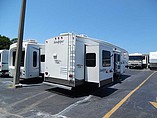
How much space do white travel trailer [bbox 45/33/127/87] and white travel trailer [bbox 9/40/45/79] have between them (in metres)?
2.76

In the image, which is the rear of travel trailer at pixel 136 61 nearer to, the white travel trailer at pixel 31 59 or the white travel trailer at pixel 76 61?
the white travel trailer at pixel 31 59

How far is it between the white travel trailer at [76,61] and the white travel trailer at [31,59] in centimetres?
276

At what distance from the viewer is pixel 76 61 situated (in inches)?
289

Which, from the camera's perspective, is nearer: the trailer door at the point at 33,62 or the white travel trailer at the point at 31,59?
the white travel trailer at the point at 31,59

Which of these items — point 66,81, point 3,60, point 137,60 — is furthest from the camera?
point 137,60

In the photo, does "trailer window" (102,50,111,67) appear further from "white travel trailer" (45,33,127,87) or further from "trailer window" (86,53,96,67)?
"trailer window" (86,53,96,67)

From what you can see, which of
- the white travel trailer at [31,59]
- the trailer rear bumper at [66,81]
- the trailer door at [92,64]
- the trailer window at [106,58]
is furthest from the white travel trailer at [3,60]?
the trailer window at [106,58]

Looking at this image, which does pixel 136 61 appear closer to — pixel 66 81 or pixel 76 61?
pixel 76 61

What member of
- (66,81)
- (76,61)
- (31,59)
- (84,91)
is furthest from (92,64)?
(31,59)

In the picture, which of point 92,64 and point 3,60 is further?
point 3,60

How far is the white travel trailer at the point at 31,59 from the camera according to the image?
10.4 metres

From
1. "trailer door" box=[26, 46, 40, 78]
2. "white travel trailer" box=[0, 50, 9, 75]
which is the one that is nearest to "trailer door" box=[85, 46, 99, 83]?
"trailer door" box=[26, 46, 40, 78]

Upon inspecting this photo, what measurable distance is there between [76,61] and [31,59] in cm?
472

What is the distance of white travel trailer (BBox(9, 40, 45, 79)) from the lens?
10445mm
